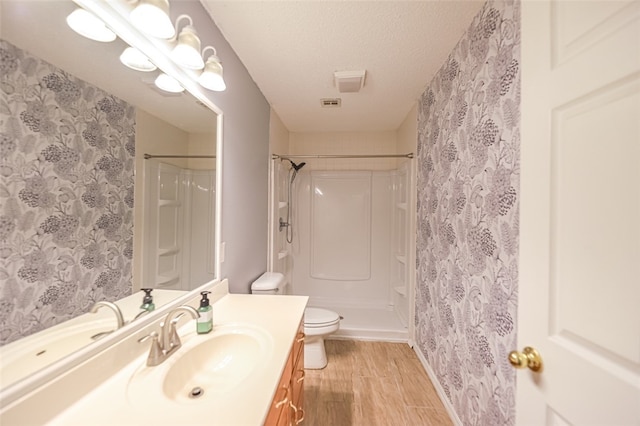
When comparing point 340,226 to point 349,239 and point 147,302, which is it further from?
point 147,302

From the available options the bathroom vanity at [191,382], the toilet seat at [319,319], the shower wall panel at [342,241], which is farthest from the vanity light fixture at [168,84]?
the shower wall panel at [342,241]

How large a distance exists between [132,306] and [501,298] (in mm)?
1457

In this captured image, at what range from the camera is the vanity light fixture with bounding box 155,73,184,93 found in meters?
0.97

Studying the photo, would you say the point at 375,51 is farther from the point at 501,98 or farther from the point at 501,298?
the point at 501,298

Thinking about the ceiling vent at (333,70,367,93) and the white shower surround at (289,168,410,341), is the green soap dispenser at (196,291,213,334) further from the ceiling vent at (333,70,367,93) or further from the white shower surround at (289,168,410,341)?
the white shower surround at (289,168,410,341)

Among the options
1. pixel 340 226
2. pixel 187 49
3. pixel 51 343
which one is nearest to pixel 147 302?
pixel 51 343

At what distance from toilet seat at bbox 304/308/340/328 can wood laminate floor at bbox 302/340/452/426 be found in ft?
1.20

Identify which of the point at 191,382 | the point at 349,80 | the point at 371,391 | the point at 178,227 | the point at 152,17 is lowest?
the point at 371,391

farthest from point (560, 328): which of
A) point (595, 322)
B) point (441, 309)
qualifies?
point (441, 309)

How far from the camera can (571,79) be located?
56 cm

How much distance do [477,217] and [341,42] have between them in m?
1.28

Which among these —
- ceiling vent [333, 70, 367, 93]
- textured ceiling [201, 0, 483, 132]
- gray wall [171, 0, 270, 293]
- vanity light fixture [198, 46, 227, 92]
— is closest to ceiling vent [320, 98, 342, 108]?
textured ceiling [201, 0, 483, 132]

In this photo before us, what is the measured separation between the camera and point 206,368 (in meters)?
0.90

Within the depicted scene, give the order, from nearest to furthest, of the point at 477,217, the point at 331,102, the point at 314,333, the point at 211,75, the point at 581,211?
the point at 581,211 < the point at 211,75 < the point at 477,217 < the point at 314,333 < the point at 331,102
